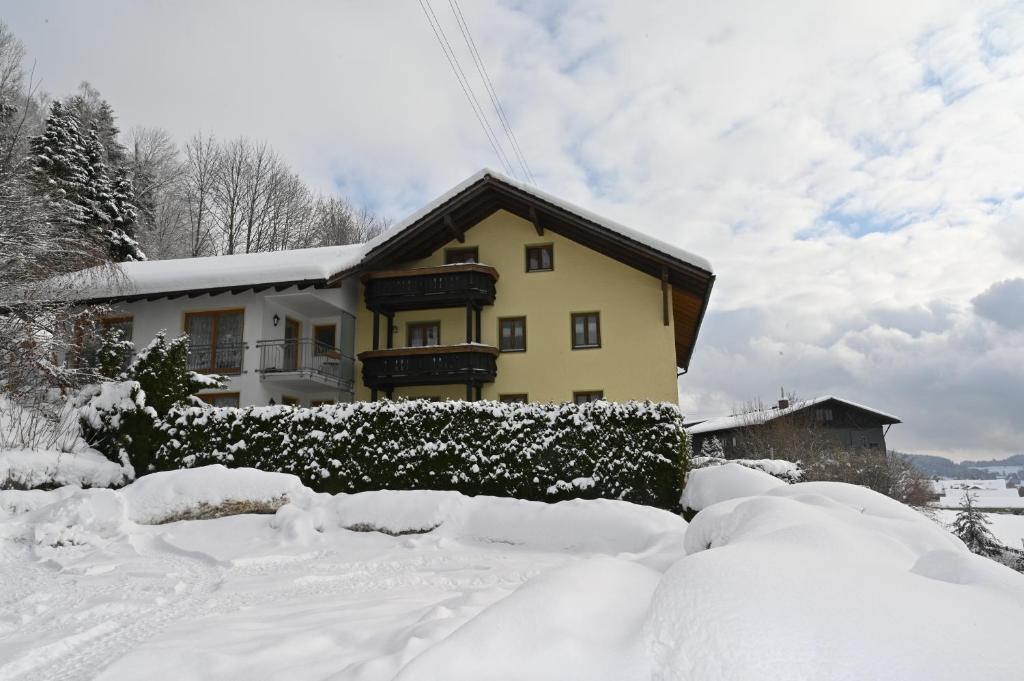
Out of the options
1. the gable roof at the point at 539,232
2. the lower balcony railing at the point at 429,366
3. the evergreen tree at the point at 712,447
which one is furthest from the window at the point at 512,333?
the evergreen tree at the point at 712,447

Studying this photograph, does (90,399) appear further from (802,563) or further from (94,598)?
(802,563)

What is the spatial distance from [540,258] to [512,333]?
2.88 meters

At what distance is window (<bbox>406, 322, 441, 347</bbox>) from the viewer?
22.5 meters

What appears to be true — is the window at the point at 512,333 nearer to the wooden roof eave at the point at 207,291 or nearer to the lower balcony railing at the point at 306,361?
the lower balcony railing at the point at 306,361

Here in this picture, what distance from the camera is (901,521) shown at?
4.42m

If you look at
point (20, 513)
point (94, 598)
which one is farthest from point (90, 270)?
point (94, 598)

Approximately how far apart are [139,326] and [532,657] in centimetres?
2410

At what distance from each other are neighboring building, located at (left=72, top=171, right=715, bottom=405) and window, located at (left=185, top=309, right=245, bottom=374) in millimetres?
47

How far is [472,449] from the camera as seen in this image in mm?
12562

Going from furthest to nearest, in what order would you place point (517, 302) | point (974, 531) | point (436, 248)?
point (436, 248) → point (517, 302) → point (974, 531)

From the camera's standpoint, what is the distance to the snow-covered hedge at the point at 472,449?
40.0ft

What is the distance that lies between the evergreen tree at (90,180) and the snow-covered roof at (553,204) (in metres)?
17.6

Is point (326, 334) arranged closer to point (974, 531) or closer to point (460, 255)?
point (460, 255)

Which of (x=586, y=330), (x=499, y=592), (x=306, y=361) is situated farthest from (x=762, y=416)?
(x=499, y=592)
